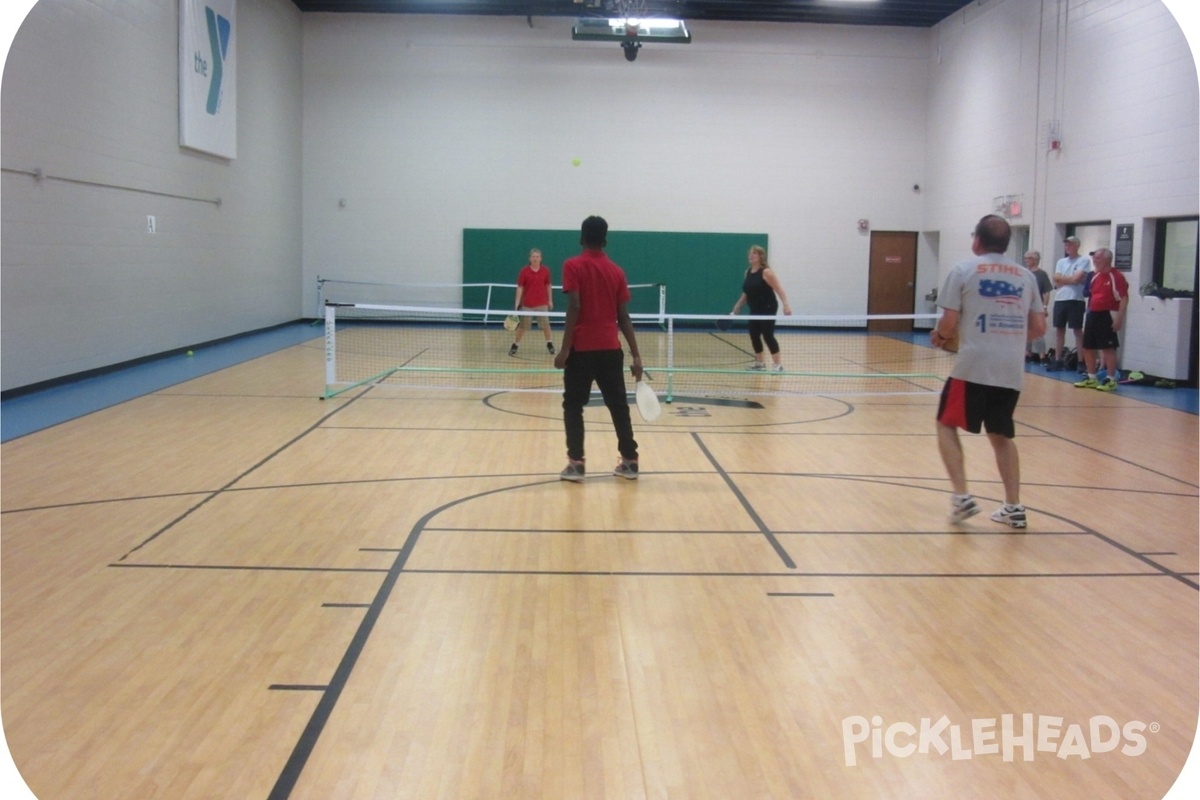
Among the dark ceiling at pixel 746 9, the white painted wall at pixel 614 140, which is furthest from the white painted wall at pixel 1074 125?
the dark ceiling at pixel 746 9

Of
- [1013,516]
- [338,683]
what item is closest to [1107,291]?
[1013,516]

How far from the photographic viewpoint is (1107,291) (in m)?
14.1

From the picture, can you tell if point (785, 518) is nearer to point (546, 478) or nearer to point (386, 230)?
point (546, 478)

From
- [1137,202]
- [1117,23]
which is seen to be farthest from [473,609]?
[1117,23]

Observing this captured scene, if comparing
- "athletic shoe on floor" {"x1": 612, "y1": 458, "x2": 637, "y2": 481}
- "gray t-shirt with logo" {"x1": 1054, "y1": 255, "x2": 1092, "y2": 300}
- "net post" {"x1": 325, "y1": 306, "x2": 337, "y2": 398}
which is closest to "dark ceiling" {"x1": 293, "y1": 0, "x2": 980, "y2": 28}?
"gray t-shirt with logo" {"x1": 1054, "y1": 255, "x2": 1092, "y2": 300}

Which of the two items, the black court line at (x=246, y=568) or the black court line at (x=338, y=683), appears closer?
the black court line at (x=338, y=683)

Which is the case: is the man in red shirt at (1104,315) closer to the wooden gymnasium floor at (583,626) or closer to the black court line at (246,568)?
the wooden gymnasium floor at (583,626)

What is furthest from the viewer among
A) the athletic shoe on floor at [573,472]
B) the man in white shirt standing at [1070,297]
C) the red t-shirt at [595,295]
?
the man in white shirt standing at [1070,297]

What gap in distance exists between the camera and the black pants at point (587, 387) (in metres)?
7.53

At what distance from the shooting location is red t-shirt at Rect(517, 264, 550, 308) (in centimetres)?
1670

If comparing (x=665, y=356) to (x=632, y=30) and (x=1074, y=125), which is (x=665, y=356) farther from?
(x=1074, y=125)

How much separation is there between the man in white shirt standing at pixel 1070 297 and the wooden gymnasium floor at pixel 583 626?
26.0 feet

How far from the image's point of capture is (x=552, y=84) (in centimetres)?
2375

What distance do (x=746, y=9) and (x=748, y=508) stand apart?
18.5m
